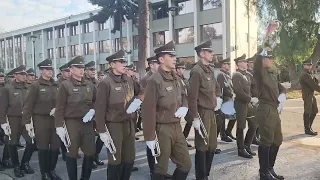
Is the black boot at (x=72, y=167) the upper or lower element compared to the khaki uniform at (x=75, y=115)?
lower

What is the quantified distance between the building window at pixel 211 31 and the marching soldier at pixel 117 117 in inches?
1153

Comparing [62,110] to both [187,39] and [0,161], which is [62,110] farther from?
[187,39]

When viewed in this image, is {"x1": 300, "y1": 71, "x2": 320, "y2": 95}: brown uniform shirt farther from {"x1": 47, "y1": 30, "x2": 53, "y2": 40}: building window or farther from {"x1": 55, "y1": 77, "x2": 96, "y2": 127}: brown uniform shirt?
{"x1": 47, "y1": 30, "x2": 53, "y2": 40}: building window

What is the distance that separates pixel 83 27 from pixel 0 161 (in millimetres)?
45357

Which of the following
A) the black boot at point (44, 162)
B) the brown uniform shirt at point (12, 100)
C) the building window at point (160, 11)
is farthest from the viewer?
the building window at point (160, 11)

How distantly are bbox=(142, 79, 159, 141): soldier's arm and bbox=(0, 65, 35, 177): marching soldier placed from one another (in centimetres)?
335

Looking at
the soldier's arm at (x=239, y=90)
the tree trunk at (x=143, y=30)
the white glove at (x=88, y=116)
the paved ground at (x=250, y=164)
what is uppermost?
the tree trunk at (x=143, y=30)

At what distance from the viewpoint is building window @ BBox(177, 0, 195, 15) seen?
3625 centimetres

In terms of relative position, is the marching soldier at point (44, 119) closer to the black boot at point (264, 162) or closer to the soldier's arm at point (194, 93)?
the soldier's arm at point (194, 93)

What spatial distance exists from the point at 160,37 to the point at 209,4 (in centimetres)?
720

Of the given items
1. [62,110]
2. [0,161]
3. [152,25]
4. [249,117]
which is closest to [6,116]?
[0,161]

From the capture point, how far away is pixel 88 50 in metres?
51.2

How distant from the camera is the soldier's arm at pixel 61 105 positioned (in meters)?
5.65

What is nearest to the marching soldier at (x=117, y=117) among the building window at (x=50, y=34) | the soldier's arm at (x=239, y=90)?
the soldier's arm at (x=239, y=90)
